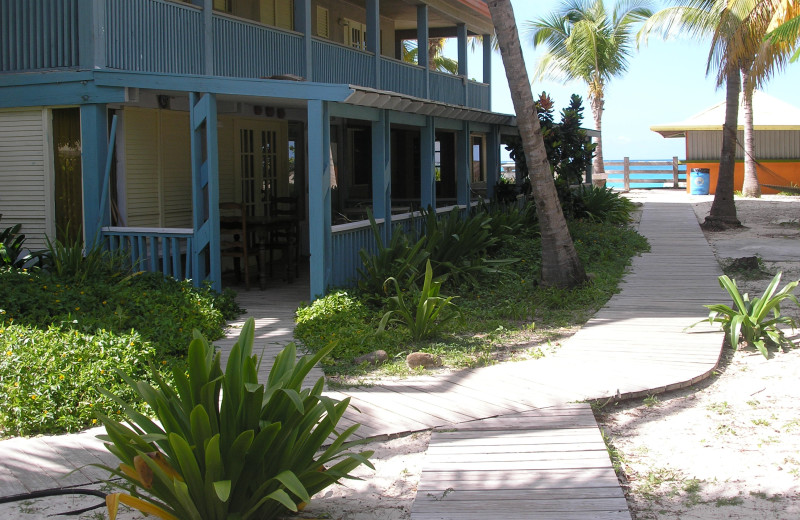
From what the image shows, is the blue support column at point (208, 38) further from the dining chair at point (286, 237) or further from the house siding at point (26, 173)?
A: the house siding at point (26, 173)

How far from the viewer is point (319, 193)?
9.03m

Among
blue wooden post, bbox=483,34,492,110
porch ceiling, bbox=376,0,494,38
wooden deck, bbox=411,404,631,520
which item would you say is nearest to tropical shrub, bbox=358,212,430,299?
wooden deck, bbox=411,404,631,520

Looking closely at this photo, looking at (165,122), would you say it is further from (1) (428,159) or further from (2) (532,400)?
(2) (532,400)

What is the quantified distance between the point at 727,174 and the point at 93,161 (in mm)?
13351

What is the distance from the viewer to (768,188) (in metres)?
29.0

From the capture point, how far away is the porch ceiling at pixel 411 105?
899 centimetres

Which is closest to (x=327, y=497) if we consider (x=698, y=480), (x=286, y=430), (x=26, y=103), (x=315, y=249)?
(x=286, y=430)

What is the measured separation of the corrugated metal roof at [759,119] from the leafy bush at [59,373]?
88.0ft

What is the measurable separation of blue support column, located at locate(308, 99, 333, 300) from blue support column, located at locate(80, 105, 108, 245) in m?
2.69

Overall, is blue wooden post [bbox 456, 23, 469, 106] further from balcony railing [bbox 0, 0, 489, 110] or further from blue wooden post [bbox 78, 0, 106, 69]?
blue wooden post [bbox 78, 0, 106, 69]

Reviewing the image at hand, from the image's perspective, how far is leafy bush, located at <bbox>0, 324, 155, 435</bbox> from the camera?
18.1 feet

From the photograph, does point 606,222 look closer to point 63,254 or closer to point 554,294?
point 554,294

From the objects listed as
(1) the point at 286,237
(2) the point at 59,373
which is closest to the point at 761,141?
(1) the point at 286,237

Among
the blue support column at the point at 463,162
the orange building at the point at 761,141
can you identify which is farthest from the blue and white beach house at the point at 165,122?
the orange building at the point at 761,141
